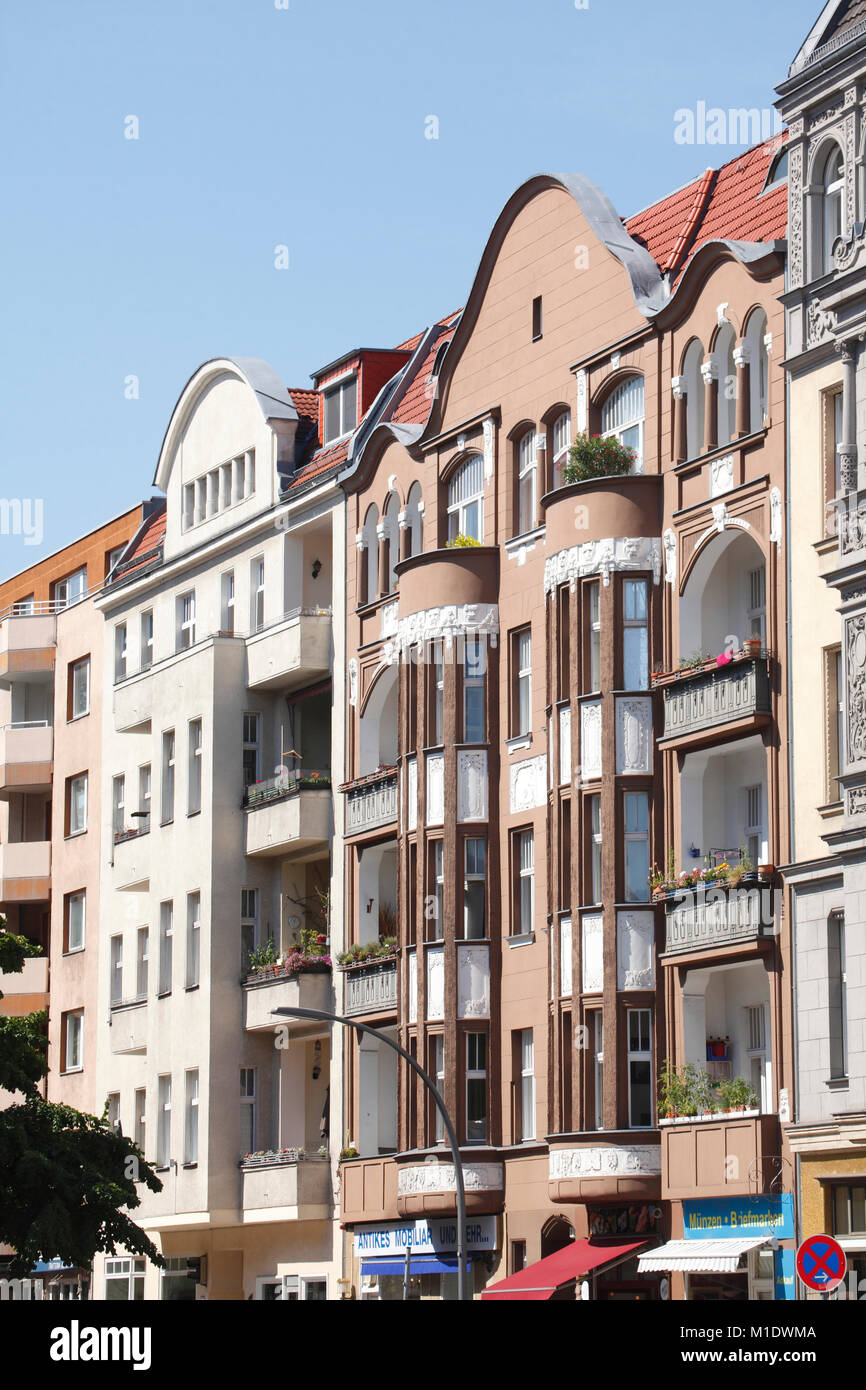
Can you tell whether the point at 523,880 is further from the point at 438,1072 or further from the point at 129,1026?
the point at 129,1026

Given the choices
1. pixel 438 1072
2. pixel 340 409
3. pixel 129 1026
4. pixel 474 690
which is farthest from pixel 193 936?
pixel 474 690

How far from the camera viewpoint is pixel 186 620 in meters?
54.2

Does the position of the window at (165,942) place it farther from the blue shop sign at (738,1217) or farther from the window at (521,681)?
the blue shop sign at (738,1217)

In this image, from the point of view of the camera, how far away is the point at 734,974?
34.2 meters

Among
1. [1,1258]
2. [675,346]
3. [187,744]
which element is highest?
[675,346]

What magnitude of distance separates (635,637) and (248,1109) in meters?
16.4

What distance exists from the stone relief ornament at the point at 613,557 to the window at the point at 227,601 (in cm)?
1616

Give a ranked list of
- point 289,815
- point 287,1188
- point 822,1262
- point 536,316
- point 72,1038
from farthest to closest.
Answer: point 72,1038, point 289,815, point 287,1188, point 536,316, point 822,1262

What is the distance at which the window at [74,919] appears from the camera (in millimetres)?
59469

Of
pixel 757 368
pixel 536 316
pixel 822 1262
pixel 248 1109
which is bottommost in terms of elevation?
pixel 822 1262

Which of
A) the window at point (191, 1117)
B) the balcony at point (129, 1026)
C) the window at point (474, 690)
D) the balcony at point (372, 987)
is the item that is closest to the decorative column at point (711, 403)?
the window at point (474, 690)

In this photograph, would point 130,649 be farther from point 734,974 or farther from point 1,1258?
point 734,974
